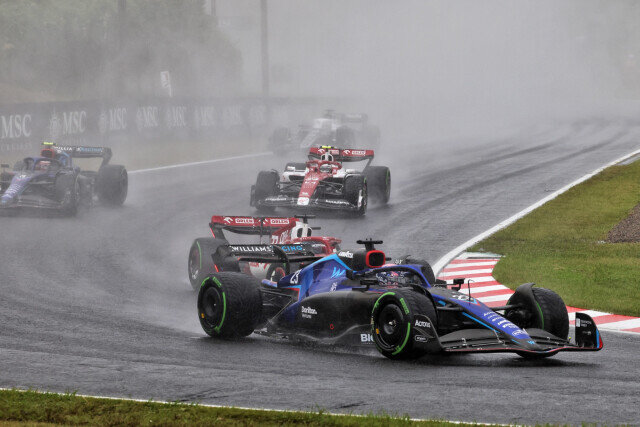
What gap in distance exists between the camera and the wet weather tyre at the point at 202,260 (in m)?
15.9

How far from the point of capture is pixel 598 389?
942cm

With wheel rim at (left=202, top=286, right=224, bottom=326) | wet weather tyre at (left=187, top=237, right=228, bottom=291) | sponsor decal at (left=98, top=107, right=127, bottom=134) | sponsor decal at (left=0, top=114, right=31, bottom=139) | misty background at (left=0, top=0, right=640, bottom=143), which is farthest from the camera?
misty background at (left=0, top=0, right=640, bottom=143)

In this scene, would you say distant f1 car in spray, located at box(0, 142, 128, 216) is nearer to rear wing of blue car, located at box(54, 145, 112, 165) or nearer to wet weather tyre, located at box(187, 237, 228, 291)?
rear wing of blue car, located at box(54, 145, 112, 165)

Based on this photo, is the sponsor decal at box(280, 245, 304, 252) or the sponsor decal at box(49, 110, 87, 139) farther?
the sponsor decal at box(49, 110, 87, 139)

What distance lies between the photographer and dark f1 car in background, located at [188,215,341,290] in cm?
1471

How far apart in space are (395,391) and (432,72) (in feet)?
282

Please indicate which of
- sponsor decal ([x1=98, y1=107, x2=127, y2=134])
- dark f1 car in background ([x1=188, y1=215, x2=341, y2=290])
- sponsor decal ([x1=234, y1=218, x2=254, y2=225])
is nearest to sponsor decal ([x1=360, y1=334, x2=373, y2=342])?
dark f1 car in background ([x1=188, y1=215, x2=341, y2=290])

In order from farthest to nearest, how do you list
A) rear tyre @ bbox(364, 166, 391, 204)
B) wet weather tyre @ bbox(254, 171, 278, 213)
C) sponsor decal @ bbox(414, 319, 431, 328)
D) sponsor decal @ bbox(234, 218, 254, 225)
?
rear tyre @ bbox(364, 166, 391, 204)
wet weather tyre @ bbox(254, 171, 278, 213)
sponsor decal @ bbox(234, 218, 254, 225)
sponsor decal @ bbox(414, 319, 431, 328)

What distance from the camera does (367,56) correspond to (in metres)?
97.3

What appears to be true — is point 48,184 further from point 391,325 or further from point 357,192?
point 391,325

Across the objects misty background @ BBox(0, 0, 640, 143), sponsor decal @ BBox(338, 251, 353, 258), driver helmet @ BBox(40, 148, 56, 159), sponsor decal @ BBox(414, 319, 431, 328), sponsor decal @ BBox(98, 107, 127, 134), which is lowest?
sponsor decal @ BBox(414, 319, 431, 328)

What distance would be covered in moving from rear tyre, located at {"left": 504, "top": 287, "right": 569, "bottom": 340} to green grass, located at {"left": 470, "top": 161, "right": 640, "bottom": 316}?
11.0 ft

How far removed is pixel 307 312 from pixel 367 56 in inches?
3423

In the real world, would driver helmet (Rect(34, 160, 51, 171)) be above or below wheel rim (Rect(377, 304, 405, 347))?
above
